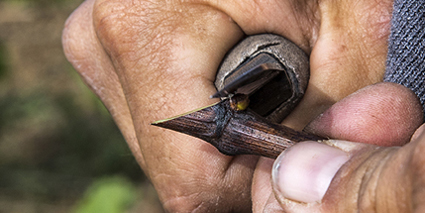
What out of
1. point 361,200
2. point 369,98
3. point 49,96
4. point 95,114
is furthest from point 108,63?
point 49,96

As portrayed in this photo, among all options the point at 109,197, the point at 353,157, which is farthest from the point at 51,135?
the point at 353,157

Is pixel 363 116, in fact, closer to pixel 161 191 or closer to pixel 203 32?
pixel 203 32

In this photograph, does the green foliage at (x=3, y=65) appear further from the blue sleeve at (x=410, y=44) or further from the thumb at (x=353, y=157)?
the blue sleeve at (x=410, y=44)

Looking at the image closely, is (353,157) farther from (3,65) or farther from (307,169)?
(3,65)

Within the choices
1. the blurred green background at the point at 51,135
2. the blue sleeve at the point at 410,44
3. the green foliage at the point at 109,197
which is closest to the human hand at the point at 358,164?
the blue sleeve at the point at 410,44

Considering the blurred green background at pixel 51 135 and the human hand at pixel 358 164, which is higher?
the human hand at pixel 358 164
